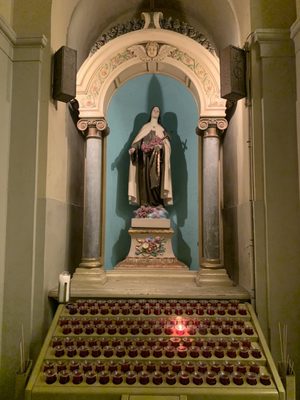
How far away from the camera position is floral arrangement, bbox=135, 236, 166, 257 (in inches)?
165

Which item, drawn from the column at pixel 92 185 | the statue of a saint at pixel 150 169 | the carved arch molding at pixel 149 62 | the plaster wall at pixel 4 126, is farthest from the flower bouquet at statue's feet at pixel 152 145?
the plaster wall at pixel 4 126

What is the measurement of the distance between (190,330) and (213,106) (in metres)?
2.55

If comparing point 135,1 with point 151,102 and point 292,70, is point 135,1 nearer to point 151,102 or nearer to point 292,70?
point 151,102

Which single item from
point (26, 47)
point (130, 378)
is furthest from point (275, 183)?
point (26, 47)

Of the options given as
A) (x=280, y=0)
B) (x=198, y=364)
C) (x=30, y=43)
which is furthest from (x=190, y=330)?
(x=280, y=0)

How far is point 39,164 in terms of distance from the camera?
3008mm

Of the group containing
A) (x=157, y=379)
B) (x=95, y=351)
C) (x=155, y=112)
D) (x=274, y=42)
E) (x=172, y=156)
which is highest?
(x=274, y=42)

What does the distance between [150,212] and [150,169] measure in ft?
1.84

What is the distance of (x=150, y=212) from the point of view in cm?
432

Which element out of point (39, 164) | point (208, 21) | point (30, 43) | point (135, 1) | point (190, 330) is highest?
point (135, 1)

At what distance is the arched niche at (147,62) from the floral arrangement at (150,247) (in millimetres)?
1629

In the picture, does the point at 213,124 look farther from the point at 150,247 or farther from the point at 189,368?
the point at 189,368

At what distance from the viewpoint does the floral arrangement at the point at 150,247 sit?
4.20 meters

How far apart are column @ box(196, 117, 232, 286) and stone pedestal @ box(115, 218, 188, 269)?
0.44 meters
